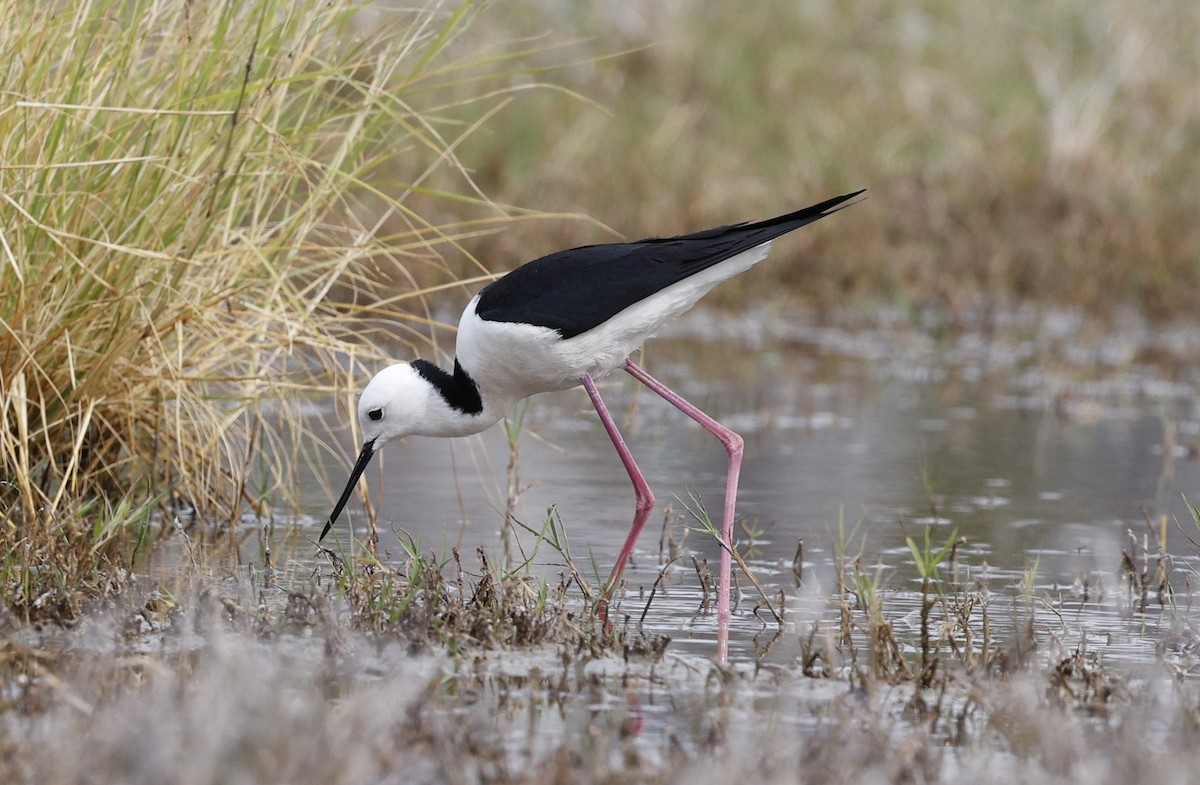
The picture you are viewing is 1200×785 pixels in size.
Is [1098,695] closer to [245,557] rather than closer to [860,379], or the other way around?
[245,557]

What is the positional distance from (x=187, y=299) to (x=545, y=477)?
1.72 metres

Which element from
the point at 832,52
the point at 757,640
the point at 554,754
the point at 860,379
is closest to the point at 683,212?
the point at 860,379

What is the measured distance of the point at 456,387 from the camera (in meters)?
5.21

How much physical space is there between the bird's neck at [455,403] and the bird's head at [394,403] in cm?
2

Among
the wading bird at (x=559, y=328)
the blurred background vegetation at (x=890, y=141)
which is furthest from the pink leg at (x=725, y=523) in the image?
the blurred background vegetation at (x=890, y=141)

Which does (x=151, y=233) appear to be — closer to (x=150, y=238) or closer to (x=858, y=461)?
(x=150, y=238)

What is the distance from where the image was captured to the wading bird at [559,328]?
16.5 feet

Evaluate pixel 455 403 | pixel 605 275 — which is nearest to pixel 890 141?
pixel 605 275

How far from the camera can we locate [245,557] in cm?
523

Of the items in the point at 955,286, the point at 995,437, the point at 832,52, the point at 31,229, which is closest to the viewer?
the point at 31,229

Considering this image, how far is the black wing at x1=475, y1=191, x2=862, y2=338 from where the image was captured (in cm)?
503

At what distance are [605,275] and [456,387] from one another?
0.55m

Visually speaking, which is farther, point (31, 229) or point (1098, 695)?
point (31, 229)

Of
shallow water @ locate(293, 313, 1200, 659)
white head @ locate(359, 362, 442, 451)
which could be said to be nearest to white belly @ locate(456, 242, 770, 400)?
white head @ locate(359, 362, 442, 451)
